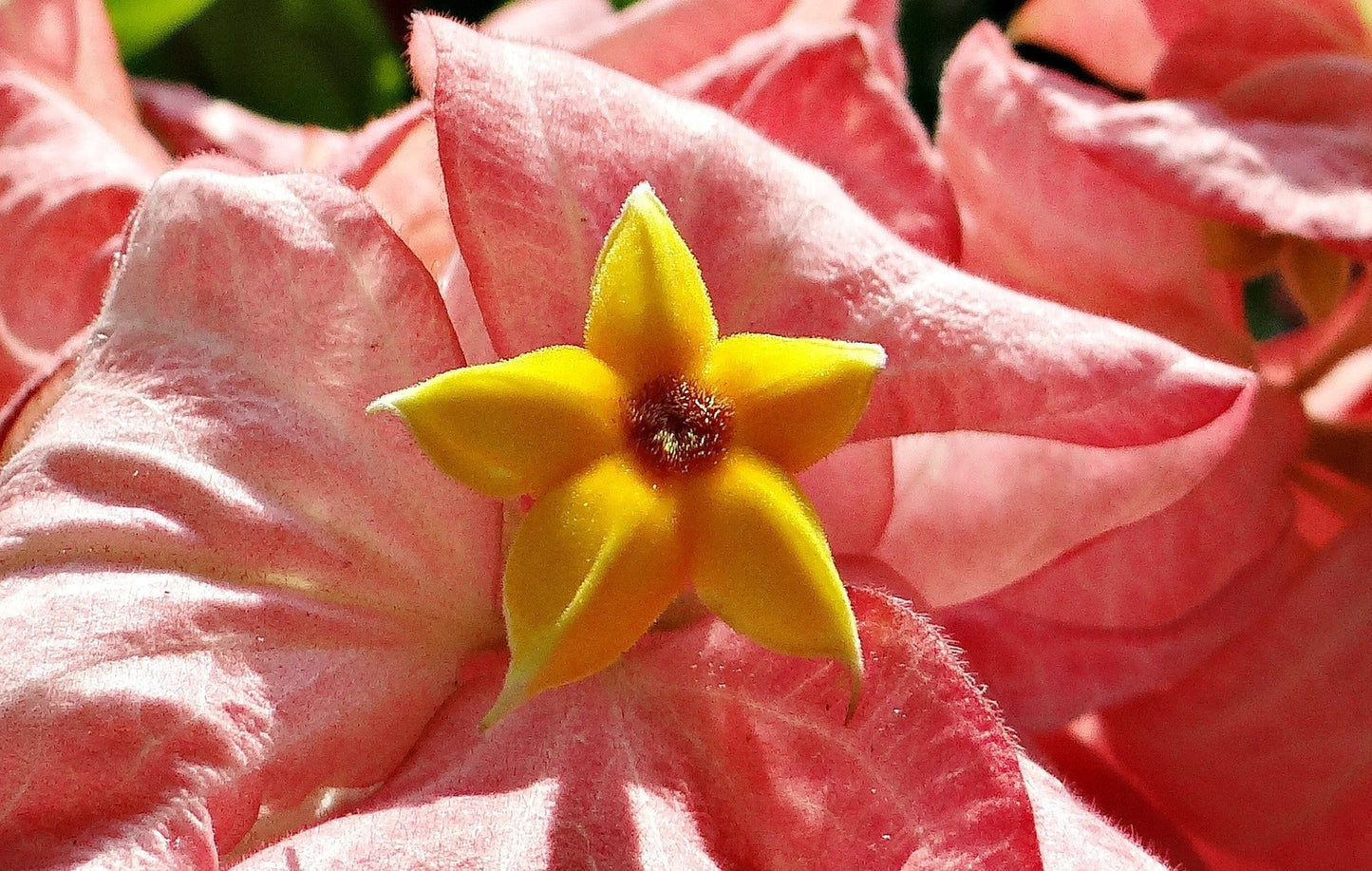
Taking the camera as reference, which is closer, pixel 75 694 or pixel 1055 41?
pixel 75 694

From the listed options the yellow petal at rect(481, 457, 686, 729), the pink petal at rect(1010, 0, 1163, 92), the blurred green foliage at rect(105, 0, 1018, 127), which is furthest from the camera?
the blurred green foliage at rect(105, 0, 1018, 127)

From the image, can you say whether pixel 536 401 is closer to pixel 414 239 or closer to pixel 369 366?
pixel 369 366

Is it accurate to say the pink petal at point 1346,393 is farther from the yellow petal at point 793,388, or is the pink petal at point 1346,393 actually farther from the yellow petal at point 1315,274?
the yellow petal at point 793,388

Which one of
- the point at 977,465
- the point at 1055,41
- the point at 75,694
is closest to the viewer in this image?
the point at 75,694

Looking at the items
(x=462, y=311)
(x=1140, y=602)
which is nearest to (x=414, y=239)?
(x=462, y=311)

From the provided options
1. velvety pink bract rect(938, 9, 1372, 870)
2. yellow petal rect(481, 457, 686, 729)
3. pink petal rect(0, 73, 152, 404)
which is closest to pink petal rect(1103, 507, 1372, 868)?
velvety pink bract rect(938, 9, 1372, 870)

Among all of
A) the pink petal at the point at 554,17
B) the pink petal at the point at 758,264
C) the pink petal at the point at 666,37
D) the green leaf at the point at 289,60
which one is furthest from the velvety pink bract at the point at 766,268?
the green leaf at the point at 289,60

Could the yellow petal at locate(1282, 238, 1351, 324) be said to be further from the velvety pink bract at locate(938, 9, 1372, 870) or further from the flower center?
the flower center
